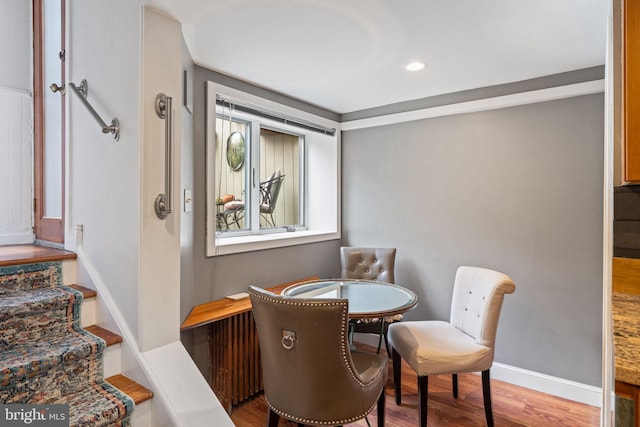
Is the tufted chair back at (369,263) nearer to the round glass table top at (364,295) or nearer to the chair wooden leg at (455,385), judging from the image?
the round glass table top at (364,295)

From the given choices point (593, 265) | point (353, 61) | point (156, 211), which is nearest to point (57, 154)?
point (156, 211)

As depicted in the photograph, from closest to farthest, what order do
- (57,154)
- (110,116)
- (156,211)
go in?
(156,211)
(110,116)
(57,154)

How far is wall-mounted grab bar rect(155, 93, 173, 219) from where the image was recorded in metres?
1.50

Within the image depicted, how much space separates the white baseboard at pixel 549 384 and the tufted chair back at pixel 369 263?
108 centimetres

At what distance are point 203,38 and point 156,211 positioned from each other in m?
1.08

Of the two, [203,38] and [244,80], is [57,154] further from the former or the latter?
[244,80]

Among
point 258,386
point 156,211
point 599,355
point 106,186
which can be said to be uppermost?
point 106,186

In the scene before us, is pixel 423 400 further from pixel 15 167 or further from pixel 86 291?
pixel 15 167

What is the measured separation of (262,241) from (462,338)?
1567 mm

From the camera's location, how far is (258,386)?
95.7 inches

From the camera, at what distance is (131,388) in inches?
56.3

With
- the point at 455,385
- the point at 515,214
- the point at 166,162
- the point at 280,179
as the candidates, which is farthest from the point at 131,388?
the point at 515,214

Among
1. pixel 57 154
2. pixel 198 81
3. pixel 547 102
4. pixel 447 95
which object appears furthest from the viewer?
pixel 447 95

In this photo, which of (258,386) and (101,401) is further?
(258,386)
